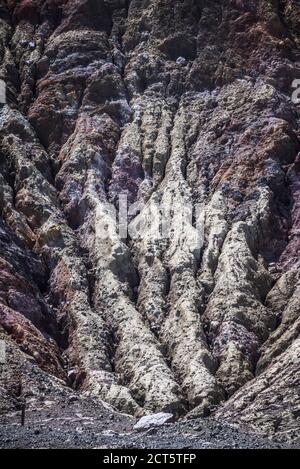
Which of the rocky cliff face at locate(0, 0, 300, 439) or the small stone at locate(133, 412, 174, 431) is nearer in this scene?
the small stone at locate(133, 412, 174, 431)

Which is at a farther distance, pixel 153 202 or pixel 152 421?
pixel 153 202

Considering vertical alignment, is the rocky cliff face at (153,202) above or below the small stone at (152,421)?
above

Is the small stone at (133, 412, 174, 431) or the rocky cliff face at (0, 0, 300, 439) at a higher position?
the rocky cliff face at (0, 0, 300, 439)

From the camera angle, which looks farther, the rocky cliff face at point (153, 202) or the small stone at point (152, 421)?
the rocky cliff face at point (153, 202)

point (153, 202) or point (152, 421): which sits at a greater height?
point (153, 202)

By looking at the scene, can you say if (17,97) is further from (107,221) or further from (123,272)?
(123,272)

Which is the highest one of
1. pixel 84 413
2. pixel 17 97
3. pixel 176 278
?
pixel 17 97
